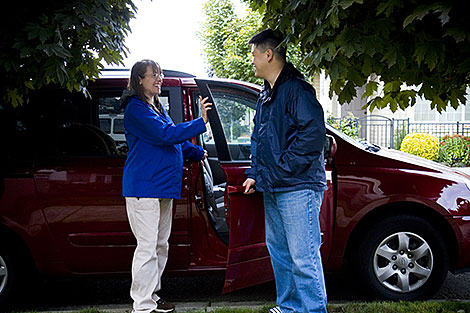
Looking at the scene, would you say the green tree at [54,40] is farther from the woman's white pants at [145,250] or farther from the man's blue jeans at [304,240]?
the man's blue jeans at [304,240]

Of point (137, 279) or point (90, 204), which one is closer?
point (137, 279)

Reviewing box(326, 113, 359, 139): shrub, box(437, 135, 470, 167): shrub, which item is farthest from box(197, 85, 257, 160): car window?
box(326, 113, 359, 139): shrub

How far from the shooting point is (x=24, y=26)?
11.0ft

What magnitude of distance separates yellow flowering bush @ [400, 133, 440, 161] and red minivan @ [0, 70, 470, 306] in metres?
11.1

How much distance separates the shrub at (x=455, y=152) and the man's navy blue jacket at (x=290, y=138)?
1305cm

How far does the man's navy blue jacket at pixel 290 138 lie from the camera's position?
297 cm

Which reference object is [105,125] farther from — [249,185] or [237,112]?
[249,185]

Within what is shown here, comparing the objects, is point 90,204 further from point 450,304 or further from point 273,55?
point 450,304

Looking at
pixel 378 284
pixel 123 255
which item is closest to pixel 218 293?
pixel 123 255

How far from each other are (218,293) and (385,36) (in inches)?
110

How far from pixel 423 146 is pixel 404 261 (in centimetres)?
1144

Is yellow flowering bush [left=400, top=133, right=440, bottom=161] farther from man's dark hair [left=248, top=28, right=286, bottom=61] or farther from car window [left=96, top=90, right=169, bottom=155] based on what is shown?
man's dark hair [left=248, top=28, right=286, bottom=61]

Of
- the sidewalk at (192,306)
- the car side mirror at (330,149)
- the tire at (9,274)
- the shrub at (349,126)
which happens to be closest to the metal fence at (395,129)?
the shrub at (349,126)

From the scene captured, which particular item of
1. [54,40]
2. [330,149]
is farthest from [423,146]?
[54,40]
